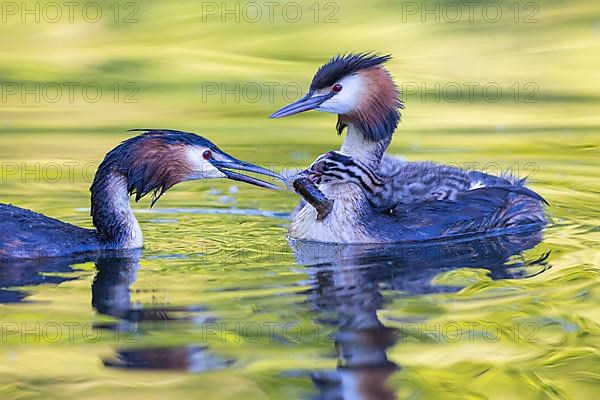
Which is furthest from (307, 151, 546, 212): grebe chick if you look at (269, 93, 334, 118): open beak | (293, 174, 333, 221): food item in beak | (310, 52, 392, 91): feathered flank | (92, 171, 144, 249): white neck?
(92, 171, 144, 249): white neck

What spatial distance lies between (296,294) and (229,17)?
10.1 metres

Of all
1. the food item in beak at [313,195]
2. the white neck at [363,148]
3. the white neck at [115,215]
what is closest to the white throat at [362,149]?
the white neck at [363,148]

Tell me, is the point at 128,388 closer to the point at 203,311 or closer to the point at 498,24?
the point at 203,311

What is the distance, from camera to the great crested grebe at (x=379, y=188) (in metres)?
9.26

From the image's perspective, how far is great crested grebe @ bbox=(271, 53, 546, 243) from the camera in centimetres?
926

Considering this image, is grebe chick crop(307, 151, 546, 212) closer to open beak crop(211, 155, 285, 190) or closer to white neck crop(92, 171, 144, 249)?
open beak crop(211, 155, 285, 190)

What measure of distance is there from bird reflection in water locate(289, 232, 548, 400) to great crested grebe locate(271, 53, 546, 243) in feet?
0.59

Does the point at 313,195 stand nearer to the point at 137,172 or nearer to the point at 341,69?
the point at 341,69

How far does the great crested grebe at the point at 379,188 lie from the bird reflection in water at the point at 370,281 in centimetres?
18

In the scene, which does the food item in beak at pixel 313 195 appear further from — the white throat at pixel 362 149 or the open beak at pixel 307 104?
the open beak at pixel 307 104

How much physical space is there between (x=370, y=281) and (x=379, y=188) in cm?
182

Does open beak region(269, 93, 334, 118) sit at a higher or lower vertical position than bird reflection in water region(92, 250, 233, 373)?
higher

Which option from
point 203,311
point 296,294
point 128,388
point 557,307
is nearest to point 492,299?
point 557,307

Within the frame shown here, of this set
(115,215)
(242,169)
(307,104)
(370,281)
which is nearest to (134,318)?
(370,281)
